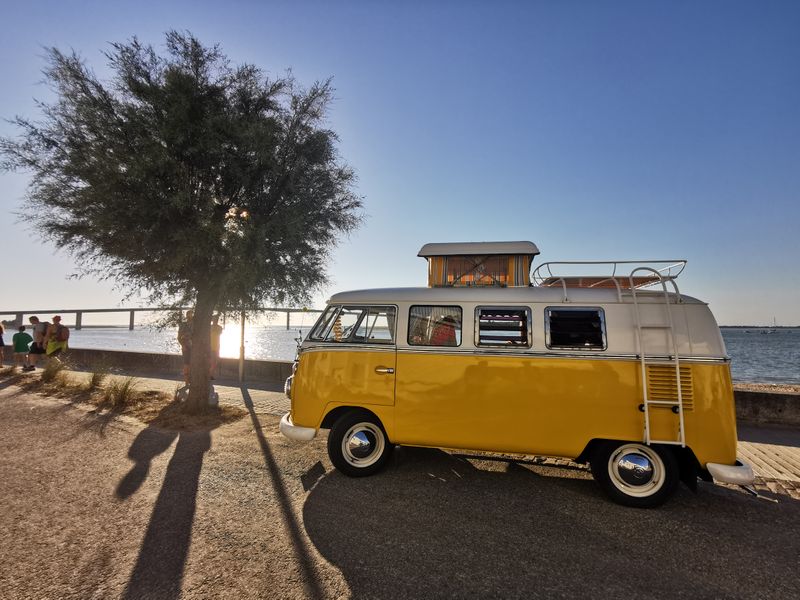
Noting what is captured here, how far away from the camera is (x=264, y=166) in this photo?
786cm

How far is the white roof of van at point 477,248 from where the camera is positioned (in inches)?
216

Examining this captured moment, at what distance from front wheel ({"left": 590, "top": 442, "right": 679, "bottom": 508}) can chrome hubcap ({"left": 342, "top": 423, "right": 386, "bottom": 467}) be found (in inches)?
107

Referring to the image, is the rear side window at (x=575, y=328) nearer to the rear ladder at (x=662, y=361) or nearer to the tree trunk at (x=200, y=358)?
the rear ladder at (x=662, y=361)

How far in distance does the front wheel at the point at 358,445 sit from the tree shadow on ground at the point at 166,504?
175 centimetres

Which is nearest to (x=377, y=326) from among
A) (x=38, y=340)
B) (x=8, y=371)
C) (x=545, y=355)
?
(x=545, y=355)

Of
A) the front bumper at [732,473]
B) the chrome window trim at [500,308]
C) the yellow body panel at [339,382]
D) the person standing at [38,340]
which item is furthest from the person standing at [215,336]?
the front bumper at [732,473]

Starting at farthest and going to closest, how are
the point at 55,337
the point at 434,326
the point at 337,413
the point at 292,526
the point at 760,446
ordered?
1. the point at 55,337
2. the point at 760,446
3. the point at 337,413
4. the point at 434,326
5. the point at 292,526

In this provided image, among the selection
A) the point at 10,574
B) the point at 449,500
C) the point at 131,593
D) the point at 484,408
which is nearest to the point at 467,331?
the point at 484,408

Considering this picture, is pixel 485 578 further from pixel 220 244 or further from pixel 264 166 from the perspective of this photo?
pixel 264 166

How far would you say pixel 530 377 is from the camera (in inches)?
183

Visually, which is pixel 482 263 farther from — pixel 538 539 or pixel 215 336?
pixel 215 336

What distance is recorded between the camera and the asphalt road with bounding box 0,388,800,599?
299cm

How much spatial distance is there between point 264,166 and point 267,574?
710cm

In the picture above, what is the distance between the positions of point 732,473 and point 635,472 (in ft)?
2.91
